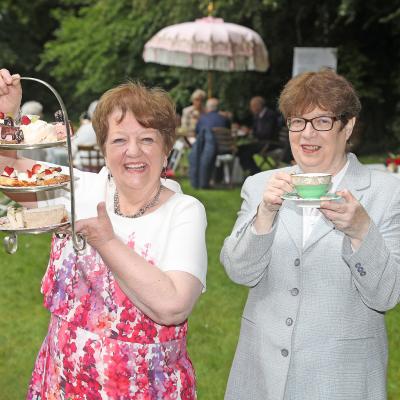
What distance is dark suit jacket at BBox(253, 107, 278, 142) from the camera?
17.6 metres

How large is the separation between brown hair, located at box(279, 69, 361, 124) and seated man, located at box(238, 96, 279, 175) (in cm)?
1351

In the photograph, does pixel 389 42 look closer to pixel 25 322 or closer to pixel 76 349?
pixel 25 322

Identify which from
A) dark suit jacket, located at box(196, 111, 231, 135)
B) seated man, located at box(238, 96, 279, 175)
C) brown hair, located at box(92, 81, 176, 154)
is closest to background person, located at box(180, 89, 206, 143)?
seated man, located at box(238, 96, 279, 175)

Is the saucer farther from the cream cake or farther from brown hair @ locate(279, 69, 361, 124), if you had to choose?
the cream cake

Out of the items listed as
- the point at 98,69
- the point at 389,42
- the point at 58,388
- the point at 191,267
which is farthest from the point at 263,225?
the point at 98,69

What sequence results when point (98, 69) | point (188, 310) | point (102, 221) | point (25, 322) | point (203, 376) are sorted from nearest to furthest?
point (102, 221)
point (188, 310)
point (203, 376)
point (25, 322)
point (98, 69)

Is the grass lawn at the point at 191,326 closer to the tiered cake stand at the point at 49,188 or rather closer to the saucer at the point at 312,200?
the saucer at the point at 312,200

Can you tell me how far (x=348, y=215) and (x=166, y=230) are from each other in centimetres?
67

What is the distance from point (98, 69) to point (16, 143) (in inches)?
1112

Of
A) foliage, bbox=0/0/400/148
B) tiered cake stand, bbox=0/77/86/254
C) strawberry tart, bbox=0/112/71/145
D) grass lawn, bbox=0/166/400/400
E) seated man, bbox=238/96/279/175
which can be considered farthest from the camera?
foliage, bbox=0/0/400/148

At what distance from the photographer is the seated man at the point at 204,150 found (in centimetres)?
1622

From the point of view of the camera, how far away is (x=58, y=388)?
3.24m

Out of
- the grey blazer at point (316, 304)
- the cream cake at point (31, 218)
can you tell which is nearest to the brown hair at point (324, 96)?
the grey blazer at point (316, 304)

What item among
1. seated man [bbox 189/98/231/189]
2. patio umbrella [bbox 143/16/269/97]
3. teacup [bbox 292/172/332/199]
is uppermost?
teacup [bbox 292/172/332/199]
